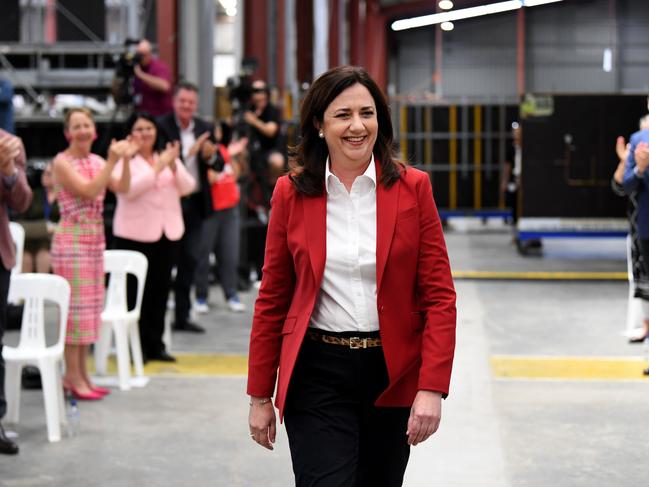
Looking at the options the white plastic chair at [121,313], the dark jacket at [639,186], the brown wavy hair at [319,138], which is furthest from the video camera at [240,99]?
the brown wavy hair at [319,138]

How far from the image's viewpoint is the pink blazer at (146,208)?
744 cm

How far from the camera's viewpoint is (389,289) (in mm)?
2941

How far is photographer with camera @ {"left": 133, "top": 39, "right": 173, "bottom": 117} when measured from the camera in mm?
9406

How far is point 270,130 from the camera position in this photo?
11.5 m

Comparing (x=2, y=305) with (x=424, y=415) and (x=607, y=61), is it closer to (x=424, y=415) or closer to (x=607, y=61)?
(x=424, y=415)

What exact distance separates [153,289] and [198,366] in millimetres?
622

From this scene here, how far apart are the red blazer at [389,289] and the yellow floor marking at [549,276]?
34.6 feet

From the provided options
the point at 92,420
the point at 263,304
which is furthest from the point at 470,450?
the point at 263,304

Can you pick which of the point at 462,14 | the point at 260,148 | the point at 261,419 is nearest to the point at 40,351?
the point at 261,419

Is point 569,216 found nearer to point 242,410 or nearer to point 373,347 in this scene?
point 242,410

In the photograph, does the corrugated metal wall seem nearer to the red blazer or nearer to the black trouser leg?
the black trouser leg

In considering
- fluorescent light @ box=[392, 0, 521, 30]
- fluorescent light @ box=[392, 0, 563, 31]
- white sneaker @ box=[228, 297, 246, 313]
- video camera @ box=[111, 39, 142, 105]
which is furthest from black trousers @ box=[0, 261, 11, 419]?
fluorescent light @ box=[392, 0, 521, 30]

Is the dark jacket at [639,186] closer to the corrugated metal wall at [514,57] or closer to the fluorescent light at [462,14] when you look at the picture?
the fluorescent light at [462,14]

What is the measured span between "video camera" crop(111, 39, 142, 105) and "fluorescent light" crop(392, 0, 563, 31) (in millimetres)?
23663
